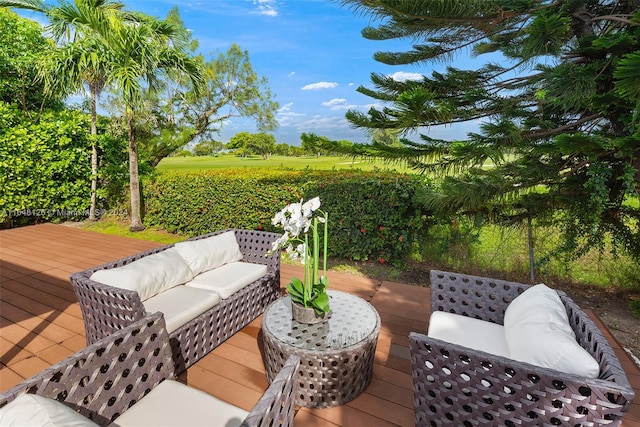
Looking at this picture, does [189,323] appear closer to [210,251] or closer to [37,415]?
[210,251]

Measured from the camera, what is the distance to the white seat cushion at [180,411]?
120cm

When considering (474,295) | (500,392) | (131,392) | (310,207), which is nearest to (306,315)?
(310,207)

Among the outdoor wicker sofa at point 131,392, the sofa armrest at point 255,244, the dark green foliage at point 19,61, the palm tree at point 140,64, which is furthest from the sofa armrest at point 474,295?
the dark green foliage at point 19,61

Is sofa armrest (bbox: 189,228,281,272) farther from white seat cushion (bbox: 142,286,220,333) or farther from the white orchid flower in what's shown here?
the white orchid flower

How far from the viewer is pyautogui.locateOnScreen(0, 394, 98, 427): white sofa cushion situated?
0.81m

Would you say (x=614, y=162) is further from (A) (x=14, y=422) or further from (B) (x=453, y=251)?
(A) (x=14, y=422)

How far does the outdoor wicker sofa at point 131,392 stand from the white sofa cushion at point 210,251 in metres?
1.19

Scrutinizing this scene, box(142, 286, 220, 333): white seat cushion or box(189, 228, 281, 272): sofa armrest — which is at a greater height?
box(189, 228, 281, 272): sofa armrest

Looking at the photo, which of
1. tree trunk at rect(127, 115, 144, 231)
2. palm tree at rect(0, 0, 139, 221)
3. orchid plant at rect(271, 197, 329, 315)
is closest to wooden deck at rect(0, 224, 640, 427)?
orchid plant at rect(271, 197, 329, 315)

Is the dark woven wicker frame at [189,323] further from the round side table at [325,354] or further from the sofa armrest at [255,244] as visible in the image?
the round side table at [325,354]

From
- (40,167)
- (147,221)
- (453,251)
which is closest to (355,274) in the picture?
(453,251)

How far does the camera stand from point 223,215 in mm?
5207

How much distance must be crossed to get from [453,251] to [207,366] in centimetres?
300

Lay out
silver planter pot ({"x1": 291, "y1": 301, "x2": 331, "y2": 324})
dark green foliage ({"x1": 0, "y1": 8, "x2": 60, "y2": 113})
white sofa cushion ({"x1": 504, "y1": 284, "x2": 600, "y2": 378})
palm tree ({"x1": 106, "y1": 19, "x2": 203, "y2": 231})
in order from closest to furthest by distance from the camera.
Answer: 1. white sofa cushion ({"x1": 504, "y1": 284, "x2": 600, "y2": 378})
2. silver planter pot ({"x1": 291, "y1": 301, "x2": 331, "y2": 324})
3. palm tree ({"x1": 106, "y1": 19, "x2": 203, "y2": 231})
4. dark green foliage ({"x1": 0, "y1": 8, "x2": 60, "y2": 113})
